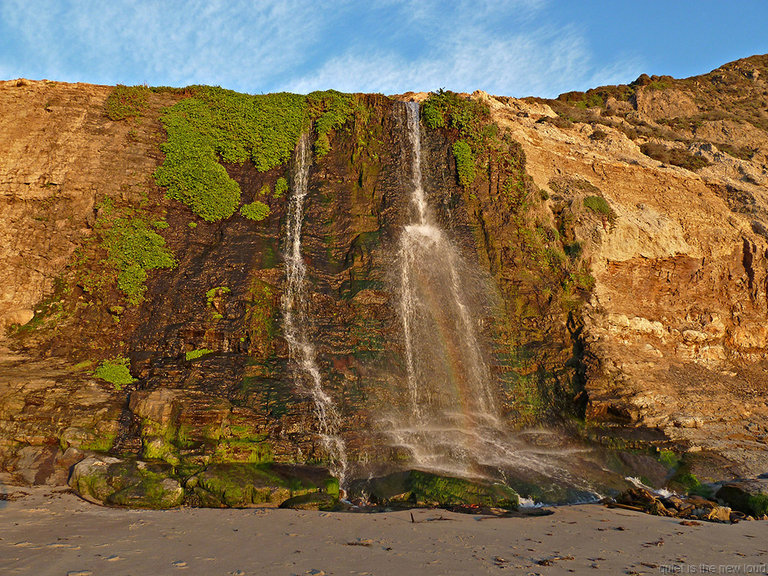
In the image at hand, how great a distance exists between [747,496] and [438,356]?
28.7 feet

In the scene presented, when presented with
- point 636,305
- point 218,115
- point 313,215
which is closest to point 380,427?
point 313,215

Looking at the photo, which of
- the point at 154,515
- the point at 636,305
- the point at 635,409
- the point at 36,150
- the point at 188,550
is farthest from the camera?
the point at 636,305

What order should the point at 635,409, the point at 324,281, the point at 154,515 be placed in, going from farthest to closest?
the point at 324,281, the point at 635,409, the point at 154,515

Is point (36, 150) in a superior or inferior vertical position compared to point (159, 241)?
superior

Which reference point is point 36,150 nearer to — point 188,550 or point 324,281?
point 324,281

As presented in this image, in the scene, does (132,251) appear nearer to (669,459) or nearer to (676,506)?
(676,506)

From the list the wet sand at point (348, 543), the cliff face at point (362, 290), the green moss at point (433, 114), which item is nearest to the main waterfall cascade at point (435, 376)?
the cliff face at point (362, 290)

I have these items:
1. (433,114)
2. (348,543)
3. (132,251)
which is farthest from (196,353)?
(433,114)

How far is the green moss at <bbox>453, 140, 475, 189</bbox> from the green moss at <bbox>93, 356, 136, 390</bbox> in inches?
577

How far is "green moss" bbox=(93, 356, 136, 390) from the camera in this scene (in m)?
13.4

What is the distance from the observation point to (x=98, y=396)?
41.3 ft

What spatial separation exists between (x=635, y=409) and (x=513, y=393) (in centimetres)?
370

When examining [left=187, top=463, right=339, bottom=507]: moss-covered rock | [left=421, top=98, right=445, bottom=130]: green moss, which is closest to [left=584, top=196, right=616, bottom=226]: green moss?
[left=421, top=98, right=445, bottom=130]: green moss

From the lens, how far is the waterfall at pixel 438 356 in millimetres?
13586
